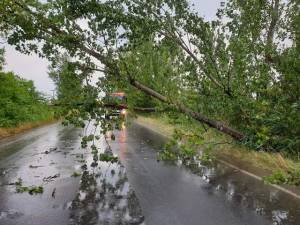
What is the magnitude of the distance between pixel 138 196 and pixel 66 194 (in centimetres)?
161

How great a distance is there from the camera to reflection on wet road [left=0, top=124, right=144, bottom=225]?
28.2 ft

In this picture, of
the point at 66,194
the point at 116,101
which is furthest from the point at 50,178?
the point at 116,101

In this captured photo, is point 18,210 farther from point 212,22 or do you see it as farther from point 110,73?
point 212,22

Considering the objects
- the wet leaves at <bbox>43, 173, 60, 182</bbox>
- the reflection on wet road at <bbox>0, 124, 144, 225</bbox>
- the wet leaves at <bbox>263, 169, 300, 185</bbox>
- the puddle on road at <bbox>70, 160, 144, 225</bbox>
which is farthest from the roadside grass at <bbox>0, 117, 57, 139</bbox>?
the wet leaves at <bbox>263, 169, 300, 185</bbox>

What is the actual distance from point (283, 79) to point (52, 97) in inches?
160

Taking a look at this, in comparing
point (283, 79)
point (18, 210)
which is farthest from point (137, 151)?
point (283, 79)

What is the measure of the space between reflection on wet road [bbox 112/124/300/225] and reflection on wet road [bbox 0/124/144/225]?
0.42 m

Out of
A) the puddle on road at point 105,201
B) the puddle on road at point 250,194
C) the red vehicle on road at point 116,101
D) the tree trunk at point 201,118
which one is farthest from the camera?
the puddle on road at point 250,194

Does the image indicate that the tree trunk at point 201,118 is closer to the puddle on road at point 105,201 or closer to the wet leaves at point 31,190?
the puddle on road at point 105,201

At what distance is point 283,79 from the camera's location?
273 inches

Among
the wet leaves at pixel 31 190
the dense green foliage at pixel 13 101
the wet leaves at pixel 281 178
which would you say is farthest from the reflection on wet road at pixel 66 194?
the dense green foliage at pixel 13 101

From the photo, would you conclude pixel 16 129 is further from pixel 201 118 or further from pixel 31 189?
pixel 201 118

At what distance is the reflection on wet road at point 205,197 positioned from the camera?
8.66 meters

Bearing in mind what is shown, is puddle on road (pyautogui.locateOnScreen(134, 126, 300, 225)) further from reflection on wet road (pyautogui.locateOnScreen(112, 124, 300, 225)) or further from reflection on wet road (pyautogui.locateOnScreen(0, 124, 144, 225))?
reflection on wet road (pyautogui.locateOnScreen(0, 124, 144, 225))
